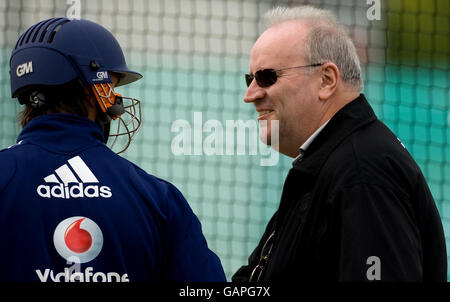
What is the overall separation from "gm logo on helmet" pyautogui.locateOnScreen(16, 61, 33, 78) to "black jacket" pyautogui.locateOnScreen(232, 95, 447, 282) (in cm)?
81

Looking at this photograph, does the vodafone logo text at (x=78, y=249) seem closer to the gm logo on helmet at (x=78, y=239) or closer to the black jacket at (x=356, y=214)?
the gm logo on helmet at (x=78, y=239)

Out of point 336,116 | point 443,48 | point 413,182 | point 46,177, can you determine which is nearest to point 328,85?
point 336,116

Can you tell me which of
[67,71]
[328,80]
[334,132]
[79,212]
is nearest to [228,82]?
[328,80]

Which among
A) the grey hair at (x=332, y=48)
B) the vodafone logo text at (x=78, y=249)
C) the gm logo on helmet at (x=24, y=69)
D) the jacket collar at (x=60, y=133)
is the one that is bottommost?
the vodafone logo text at (x=78, y=249)

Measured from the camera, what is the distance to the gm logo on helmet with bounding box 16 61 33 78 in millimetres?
2260

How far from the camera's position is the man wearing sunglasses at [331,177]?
2.08 meters

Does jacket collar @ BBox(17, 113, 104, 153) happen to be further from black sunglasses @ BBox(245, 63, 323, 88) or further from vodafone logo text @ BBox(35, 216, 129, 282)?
black sunglasses @ BBox(245, 63, 323, 88)

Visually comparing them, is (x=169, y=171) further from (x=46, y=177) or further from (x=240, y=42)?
(x=46, y=177)

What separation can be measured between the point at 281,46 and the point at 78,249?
975 mm

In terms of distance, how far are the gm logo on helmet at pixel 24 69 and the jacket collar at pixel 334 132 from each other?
2.67ft

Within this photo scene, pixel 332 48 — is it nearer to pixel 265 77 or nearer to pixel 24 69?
pixel 265 77

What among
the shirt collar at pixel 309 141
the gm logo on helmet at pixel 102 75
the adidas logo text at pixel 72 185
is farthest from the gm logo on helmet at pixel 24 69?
the shirt collar at pixel 309 141

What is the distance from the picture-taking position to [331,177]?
220cm

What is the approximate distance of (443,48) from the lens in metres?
8.16
